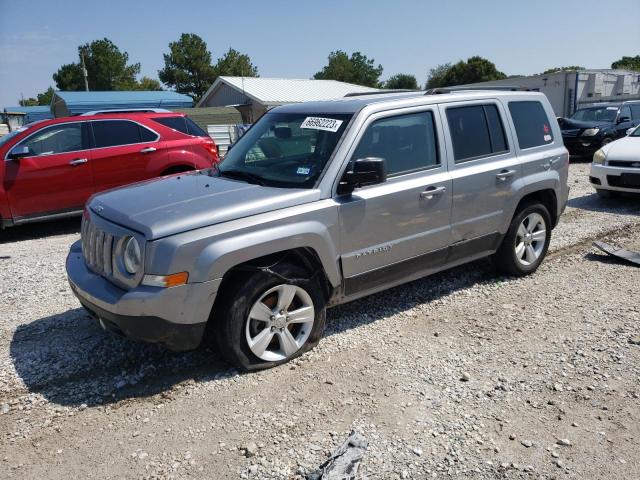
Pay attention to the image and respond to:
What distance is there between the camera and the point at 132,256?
3.44m

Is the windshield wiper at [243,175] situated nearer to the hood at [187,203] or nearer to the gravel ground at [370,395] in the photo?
the hood at [187,203]

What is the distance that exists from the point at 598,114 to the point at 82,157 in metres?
A: 15.1

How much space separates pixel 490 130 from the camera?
16.8 feet

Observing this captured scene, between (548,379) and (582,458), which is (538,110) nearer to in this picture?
(548,379)

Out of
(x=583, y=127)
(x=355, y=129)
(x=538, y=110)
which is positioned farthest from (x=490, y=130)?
(x=583, y=127)

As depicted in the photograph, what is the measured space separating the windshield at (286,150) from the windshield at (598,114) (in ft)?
48.3

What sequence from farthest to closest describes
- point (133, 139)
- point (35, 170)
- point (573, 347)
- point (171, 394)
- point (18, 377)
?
point (133, 139), point (35, 170), point (573, 347), point (18, 377), point (171, 394)

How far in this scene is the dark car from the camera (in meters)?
15.3

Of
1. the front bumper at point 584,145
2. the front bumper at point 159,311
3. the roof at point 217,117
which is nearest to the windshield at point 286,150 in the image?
the front bumper at point 159,311

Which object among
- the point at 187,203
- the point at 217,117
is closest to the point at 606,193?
the point at 187,203

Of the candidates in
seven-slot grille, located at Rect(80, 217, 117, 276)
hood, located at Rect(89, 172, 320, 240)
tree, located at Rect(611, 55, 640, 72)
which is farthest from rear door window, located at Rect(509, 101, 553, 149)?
tree, located at Rect(611, 55, 640, 72)

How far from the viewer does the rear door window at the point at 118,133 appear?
8541mm

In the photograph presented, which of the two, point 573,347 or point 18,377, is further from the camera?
point 573,347

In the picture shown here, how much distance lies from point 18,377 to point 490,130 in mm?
4492
